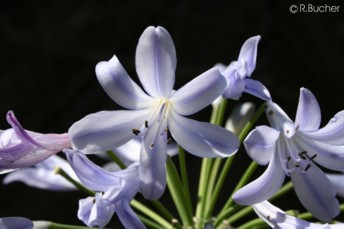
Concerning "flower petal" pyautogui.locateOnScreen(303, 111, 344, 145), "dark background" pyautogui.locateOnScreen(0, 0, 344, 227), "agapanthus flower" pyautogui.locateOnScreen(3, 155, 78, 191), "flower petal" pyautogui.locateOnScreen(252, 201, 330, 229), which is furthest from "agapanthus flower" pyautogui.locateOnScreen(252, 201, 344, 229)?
"dark background" pyautogui.locateOnScreen(0, 0, 344, 227)

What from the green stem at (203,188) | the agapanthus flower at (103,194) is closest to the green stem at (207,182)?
the green stem at (203,188)

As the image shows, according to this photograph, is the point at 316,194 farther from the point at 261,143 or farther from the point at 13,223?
the point at 13,223

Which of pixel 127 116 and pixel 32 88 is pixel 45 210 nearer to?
pixel 32 88

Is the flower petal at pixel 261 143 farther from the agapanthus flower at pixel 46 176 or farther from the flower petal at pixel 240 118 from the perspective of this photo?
the agapanthus flower at pixel 46 176

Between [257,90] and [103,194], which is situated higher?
[257,90]

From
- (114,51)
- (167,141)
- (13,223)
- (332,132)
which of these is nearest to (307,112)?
(332,132)

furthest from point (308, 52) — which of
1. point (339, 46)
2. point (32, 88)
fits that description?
point (32, 88)
